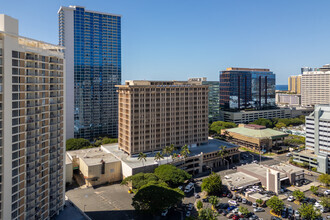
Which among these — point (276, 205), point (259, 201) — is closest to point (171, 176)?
point (259, 201)

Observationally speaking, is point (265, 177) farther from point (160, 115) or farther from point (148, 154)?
point (160, 115)

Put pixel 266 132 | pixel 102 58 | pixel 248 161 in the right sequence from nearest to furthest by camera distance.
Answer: pixel 248 161, pixel 266 132, pixel 102 58

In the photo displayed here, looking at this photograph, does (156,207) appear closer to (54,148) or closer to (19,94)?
(54,148)

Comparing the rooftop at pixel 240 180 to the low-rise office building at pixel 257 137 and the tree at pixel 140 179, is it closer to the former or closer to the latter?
the tree at pixel 140 179

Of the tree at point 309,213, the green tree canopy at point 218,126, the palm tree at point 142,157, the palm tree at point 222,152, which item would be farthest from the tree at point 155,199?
the green tree canopy at point 218,126

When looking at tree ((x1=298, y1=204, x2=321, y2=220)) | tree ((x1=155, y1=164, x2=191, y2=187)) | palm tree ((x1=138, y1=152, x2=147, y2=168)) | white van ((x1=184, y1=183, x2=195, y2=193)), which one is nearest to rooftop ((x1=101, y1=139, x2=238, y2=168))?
palm tree ((x1=138, y1=152, x2=147, y2=168))

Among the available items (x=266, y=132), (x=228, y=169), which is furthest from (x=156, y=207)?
(x=266, y=132)
